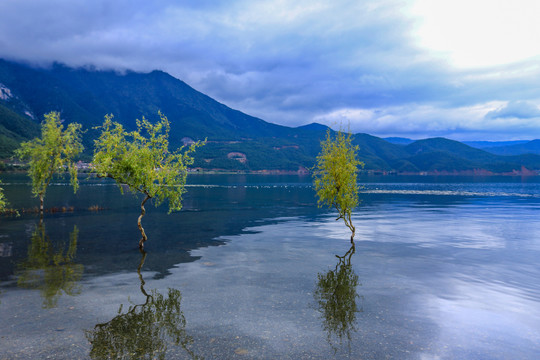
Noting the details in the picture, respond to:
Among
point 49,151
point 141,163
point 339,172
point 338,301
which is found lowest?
point 338,301

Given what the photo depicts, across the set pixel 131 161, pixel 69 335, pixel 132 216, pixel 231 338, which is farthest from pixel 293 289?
pixel 132 216

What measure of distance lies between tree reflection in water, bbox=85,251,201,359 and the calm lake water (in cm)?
7

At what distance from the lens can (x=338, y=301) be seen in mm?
18969

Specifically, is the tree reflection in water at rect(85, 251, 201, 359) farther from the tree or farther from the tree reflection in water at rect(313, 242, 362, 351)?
the tree

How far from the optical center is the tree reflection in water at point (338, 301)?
15148mm

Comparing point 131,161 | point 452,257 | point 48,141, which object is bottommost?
point 452,257

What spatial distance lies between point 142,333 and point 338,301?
10639mm

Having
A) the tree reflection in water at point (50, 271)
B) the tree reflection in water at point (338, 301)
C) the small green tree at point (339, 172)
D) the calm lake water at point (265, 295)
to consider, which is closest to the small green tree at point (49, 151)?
the calm lake water at point (265, 295)

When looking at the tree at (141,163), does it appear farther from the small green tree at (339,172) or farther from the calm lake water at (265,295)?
the small green tree at (339,172)

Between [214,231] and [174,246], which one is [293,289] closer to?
[174,246]

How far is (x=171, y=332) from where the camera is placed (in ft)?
47.7

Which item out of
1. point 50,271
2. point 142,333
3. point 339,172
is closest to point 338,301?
point 142,333

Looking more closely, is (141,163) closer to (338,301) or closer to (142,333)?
(142,333)

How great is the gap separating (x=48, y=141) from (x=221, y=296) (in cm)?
4172
